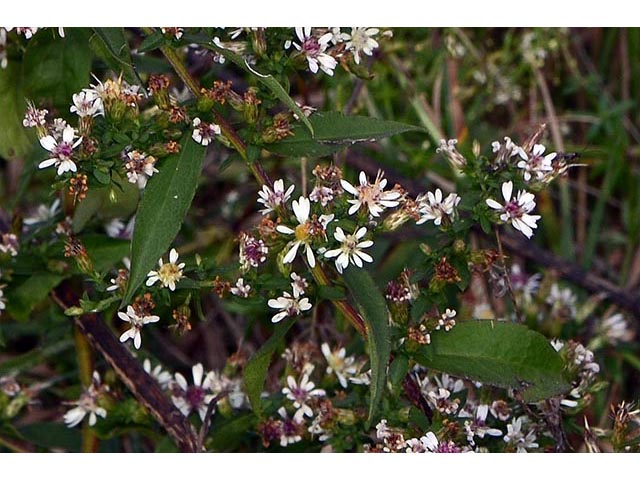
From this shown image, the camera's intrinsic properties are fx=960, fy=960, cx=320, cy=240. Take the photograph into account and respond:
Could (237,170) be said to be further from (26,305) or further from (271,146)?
(271,146)

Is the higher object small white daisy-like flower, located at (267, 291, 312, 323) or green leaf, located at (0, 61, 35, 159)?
green leaf, located at (0, 61, 35, 159)

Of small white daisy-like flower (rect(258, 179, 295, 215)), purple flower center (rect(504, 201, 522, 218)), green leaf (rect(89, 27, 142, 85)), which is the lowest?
purple flower center (rect(504, 201, 522, 218))

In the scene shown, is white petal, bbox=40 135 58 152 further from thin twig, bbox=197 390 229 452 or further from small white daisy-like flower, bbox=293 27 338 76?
thin twig, bbox=197 390 229 452

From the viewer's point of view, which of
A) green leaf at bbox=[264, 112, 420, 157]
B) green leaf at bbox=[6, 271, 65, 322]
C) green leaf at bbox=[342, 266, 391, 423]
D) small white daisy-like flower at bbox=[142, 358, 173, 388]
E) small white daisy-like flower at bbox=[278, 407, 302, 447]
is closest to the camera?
green leaf at bbox=[342, 266, 391, 423]

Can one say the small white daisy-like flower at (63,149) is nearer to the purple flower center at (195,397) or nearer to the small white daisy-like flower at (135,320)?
the small white daisy-like flower at (135,320)

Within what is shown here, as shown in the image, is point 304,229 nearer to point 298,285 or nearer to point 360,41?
point 298,285

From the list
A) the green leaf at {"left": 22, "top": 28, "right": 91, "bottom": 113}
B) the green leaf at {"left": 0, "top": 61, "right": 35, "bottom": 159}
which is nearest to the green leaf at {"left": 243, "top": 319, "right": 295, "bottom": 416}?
the green leaf at {"left": 22, "top": 28, "right": 91, "bottom": 113}

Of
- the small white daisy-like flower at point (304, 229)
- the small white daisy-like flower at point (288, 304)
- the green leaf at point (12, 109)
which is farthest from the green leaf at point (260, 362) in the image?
the green leaf at point (12, 109)
